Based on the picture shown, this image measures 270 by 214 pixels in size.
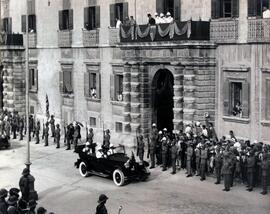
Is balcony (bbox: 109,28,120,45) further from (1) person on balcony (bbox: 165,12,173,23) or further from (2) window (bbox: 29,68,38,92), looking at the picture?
(2) window (bbox: 29,68,38,92)

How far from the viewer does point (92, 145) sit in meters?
26.9

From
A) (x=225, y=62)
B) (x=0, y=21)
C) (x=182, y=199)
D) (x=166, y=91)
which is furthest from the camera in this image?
(x=0, y=21)

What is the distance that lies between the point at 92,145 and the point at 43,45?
18.3 meters

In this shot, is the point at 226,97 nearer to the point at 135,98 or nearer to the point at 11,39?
the point at 135,98

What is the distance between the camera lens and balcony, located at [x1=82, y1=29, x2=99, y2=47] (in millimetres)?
37750

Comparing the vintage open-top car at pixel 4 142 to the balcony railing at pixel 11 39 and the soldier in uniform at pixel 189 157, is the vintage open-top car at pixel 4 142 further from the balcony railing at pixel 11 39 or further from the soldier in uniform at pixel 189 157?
the soldier in uniform at pixel 189 157

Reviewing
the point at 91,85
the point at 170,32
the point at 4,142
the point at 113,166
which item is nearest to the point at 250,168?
the point at 113,166

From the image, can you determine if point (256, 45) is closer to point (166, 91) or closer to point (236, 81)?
point (236, 81)

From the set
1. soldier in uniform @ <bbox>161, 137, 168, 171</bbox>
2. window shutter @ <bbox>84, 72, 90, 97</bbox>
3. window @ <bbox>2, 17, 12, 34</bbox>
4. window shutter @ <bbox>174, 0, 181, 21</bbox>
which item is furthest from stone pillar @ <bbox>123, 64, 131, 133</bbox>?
window @ <bbox>2, 17, 12, 34</bbox>

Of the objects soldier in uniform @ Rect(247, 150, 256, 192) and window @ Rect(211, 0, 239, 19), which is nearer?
soldier in uniform @ Rect(247, 150, 256, 192)

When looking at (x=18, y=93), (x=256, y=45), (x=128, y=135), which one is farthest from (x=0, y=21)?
(x=256, y=45)

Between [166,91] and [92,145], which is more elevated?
[166,91]

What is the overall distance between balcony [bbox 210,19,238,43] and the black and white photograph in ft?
0.17

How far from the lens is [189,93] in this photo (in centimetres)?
2962
